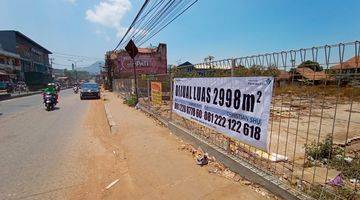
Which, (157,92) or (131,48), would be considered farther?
(131,48)

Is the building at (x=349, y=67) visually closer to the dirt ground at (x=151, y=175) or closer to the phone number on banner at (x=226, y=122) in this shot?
the phone number on banner at (x=226, y=122)

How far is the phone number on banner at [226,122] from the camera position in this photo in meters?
4.72

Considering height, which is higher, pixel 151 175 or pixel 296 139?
pixel 296 139

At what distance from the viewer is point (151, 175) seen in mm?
5410

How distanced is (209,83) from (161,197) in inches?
109

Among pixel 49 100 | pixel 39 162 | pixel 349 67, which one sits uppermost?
pixel 349 67

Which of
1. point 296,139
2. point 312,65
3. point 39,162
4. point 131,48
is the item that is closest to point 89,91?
point 131,48

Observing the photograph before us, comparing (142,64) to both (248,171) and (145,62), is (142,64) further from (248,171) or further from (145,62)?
(248,171)

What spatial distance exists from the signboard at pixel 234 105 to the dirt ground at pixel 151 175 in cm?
82

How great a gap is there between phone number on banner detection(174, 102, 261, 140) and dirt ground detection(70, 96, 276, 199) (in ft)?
2.75

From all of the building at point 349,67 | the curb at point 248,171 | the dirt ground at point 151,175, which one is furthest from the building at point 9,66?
the building at point 349,67

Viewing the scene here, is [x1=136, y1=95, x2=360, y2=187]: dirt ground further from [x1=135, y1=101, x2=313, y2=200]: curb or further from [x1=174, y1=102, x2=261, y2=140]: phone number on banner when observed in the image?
[x1=174, y1=102, x2=261, y2=140]: phone number on banner

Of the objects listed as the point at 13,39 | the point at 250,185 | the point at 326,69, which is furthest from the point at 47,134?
the point at 13,39

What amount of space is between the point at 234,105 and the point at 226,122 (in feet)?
1.57
